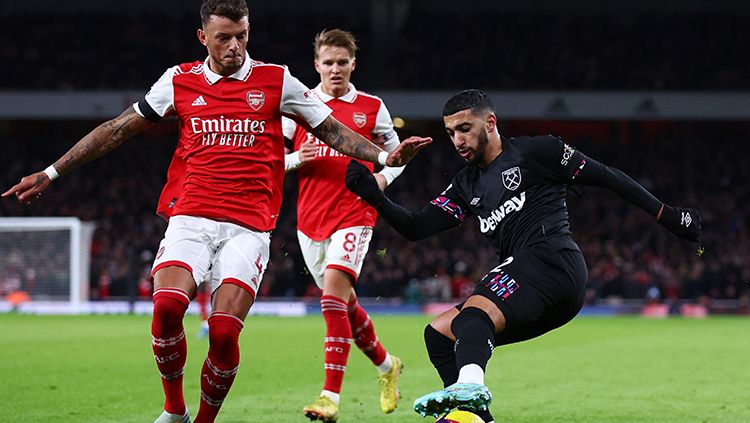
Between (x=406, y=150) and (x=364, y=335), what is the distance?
8.82ft

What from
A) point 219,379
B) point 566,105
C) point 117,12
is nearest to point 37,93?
point 117,12

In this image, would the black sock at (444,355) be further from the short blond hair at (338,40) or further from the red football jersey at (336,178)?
the short blond hair at (338,40)

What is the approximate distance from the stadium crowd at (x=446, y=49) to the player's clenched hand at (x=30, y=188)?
87.8 ft

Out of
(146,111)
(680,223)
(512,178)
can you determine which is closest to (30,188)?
(146,111)

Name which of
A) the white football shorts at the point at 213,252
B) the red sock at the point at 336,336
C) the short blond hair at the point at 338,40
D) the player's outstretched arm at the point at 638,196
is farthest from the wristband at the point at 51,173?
the player's outstretched arm at the point at 638,196

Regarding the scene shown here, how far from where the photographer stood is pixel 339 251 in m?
7.65

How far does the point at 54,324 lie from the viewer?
65.4ft

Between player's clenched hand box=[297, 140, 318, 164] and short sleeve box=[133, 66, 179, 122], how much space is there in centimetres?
168

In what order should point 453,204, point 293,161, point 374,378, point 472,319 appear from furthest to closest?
point 374,378
point 293,161
point 453,204
point 472,319

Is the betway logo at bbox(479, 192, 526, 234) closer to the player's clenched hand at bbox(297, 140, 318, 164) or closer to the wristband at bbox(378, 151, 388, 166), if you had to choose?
the wristband at bbox(378, 151, 388, 166)

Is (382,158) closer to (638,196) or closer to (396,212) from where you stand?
(396,212)

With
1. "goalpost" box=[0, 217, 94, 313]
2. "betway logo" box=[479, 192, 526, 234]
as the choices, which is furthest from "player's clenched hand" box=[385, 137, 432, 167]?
"goalpost" box=[0, 217, 94, 313]

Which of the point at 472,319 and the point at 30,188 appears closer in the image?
the point at 472,319

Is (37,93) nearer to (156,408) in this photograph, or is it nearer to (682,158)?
(682,158)
